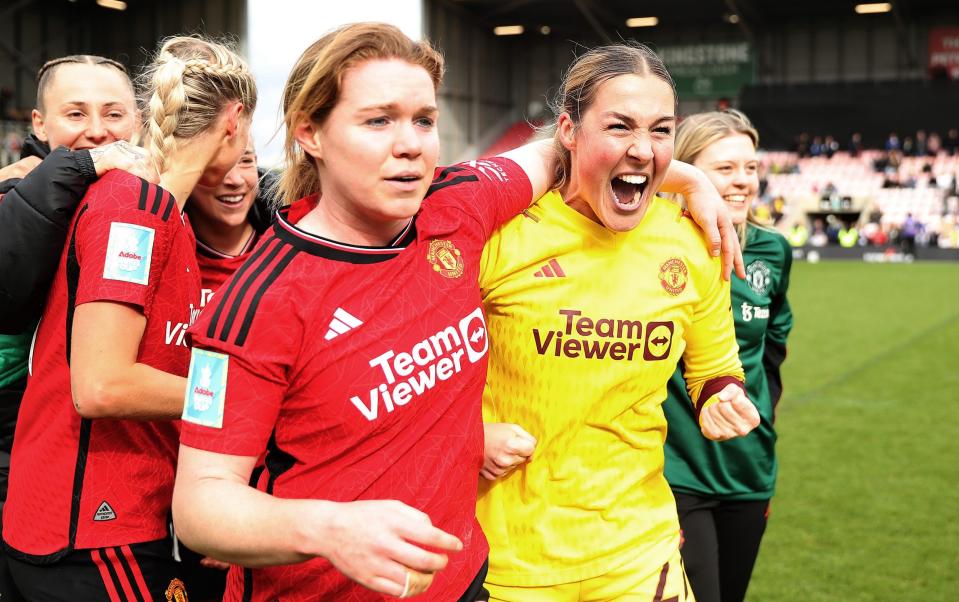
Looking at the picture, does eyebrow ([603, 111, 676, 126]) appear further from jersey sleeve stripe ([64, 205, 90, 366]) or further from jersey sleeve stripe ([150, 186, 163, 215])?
jersey sleeve stripe ([64, 205, 90, 366])

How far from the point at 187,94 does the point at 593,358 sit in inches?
47.2

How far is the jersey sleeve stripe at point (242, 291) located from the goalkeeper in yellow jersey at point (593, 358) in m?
0.73

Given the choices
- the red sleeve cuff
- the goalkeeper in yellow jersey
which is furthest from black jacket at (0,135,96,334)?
the red sleeve cuff

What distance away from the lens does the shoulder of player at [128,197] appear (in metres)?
2.10

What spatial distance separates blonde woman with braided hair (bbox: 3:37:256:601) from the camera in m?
2.04

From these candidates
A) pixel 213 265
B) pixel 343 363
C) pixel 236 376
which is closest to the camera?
pixel 236 376

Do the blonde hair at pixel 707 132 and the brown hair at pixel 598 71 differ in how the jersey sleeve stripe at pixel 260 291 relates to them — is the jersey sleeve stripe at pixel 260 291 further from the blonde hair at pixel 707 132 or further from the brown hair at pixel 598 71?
the blonde hair at pixel 707 132

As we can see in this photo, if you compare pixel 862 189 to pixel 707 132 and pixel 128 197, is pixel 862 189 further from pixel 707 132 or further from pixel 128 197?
pixel 128 197

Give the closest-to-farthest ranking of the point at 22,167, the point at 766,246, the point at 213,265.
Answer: the point at 213,265
the point at 22,167
the point at 766,246

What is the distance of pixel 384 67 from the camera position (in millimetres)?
1780

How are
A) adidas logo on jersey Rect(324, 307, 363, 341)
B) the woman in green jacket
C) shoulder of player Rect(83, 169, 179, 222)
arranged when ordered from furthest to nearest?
the woman in green jacket < shoulder of player Rect(83, 169, 179, 222) < adidas logo on jersey Rect(324, 307, 363, 341)

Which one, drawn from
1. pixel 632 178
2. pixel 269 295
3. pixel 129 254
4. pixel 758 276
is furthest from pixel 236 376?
pixel 758 276

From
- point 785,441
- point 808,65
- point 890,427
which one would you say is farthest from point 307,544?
point 808,65

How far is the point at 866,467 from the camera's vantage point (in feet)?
23.4
